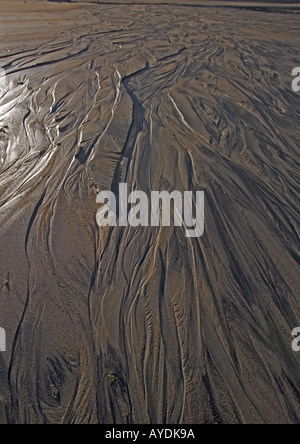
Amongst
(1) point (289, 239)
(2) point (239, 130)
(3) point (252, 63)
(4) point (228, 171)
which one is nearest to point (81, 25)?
(3) point (252, 63)

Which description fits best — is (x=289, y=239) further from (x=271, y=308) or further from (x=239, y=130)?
(x=239, y=130)

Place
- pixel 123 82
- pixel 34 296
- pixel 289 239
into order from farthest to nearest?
pixel 123 82
pixel 289 239
pixel 34 296

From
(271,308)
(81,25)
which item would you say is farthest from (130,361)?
(81,25)

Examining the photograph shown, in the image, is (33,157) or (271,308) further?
(33,157)

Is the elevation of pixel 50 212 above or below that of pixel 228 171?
below

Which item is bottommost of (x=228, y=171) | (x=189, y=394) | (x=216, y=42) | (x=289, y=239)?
(x=189, y=394)

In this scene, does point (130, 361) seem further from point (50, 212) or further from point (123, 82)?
point (123, 82)
